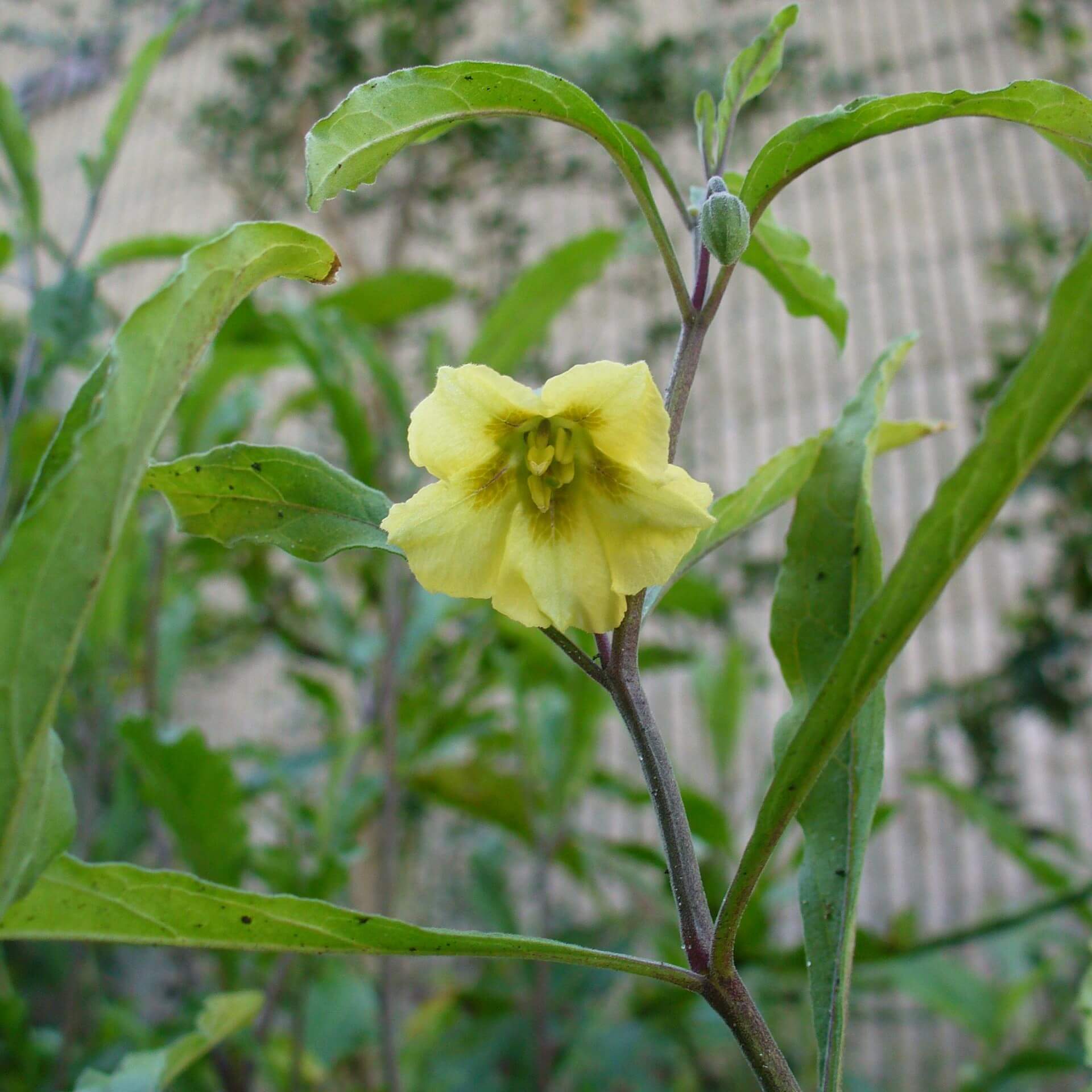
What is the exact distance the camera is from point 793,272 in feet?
1.73

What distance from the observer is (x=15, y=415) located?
3.01 ft

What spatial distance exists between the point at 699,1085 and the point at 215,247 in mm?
1728

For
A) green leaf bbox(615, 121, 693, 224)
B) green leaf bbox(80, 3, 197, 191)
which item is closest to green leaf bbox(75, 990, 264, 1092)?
green leaf bbox(615, 121, 693, 224)

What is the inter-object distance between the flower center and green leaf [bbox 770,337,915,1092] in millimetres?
125

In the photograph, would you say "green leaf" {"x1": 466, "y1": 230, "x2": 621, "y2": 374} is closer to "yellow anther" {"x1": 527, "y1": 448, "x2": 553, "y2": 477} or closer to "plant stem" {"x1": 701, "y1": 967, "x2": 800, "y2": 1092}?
"yellow anther" {"x1": 527, "y1": 448, "x2": 553, "y2": 477}

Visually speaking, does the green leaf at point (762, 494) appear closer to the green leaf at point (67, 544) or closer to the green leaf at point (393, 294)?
the green leaf at point (67, 544)

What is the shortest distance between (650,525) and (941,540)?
0.12 metres

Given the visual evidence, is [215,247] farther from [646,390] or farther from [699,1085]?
[699,1085]

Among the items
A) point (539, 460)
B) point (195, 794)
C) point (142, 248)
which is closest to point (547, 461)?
point (539, 460)

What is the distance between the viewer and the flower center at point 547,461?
44 centimetres

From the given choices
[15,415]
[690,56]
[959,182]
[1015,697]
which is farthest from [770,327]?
[15,415]

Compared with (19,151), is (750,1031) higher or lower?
lower

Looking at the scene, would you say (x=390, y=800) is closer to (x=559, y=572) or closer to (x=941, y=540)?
(x=559, y=572)

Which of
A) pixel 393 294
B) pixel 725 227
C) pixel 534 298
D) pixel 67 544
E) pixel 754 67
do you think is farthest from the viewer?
pixel 393 294
